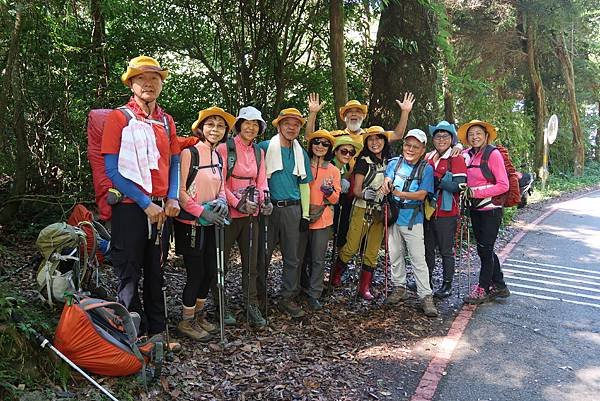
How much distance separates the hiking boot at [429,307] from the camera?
6492 millimetres

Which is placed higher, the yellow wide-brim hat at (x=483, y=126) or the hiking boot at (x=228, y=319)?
the yellow wide-brim hat at (x=483, y=126)

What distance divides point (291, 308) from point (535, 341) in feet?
9.17

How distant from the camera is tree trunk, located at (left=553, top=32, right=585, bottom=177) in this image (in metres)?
24.6

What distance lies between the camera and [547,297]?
760 cm

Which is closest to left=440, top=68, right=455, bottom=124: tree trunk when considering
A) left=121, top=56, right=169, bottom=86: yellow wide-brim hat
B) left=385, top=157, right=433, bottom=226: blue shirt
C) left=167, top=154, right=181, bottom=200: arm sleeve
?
left=385, top=157, right=433, bottom=226: blue shirt

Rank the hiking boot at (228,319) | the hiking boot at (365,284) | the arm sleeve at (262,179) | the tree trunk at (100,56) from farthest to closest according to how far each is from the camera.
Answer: the tree trunk at (100,56)
the hiking boot at (365,284)
the hiking boot at (228,319)
the arm sleeve at (262,179)

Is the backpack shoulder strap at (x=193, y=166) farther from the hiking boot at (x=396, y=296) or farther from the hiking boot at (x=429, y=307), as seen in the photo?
the hiking boot at (x=429, y=307)

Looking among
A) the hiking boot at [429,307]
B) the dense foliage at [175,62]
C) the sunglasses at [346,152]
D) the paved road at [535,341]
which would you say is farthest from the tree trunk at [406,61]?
the hiking boot at [429,307]

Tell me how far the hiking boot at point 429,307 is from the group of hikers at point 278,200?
17mm

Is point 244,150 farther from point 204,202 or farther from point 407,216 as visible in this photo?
point 407,216

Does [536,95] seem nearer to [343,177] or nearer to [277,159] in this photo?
[343,177]

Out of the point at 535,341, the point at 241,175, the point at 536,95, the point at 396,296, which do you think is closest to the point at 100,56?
the point at 241,175

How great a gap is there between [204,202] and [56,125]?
14.5ft

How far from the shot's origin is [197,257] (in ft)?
16.5
